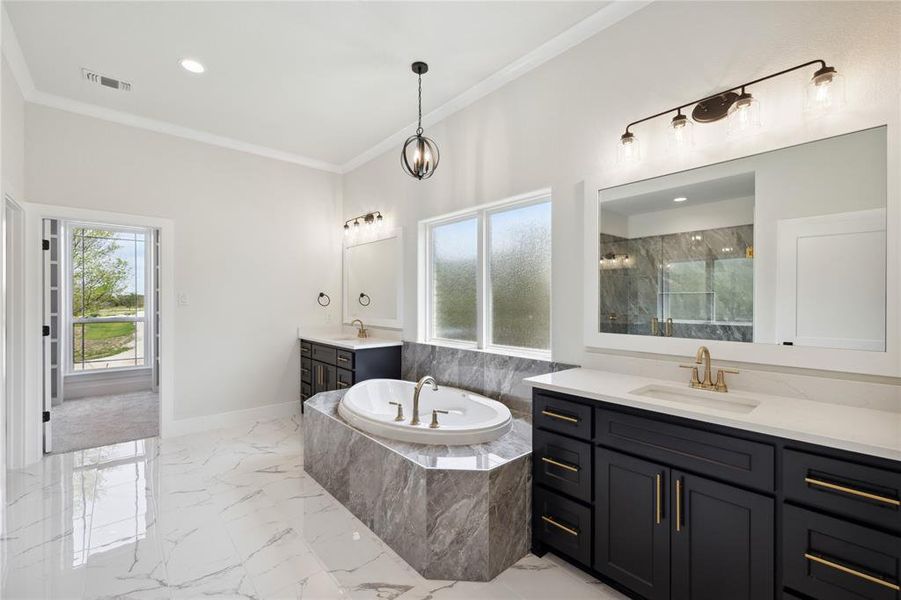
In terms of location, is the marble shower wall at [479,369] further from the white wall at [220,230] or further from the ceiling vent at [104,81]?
the ceiling vent at [104,81]

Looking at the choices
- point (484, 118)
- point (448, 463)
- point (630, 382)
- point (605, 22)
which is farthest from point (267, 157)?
point (630, 382)

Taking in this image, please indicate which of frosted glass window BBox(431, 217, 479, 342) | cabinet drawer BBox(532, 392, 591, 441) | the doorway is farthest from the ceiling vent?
cabinet drawer BBox(532, 392, 591, 441)

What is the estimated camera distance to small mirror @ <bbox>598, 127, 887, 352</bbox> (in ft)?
5.19

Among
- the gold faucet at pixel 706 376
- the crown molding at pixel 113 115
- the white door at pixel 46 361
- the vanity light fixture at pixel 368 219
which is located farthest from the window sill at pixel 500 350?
the white door at pixel 46 361

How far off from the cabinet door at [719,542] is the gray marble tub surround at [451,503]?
0.69 meters

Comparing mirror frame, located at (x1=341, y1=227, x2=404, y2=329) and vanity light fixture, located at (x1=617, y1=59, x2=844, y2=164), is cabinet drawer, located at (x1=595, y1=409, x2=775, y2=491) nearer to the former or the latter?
vanity light fixture, located at (x1=617, y1=59, x2=844, y2=164)

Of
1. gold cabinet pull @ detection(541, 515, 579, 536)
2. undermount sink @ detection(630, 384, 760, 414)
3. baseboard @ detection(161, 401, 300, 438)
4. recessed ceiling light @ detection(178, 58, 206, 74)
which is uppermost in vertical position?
recessed ceiling light @ detection(178, 58, 206, 74)

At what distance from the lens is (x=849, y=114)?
1602mm

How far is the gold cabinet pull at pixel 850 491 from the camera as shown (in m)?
1.17

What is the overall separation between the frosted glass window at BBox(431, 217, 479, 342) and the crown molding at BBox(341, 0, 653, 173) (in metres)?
0.91

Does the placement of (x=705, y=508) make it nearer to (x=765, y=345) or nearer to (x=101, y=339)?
(x=765, y=345)

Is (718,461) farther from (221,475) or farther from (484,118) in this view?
(221,475)

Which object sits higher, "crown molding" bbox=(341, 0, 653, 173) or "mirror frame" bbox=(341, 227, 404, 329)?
"crown molding" bbox=(341, 0, 653, 173)

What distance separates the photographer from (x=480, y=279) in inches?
129
